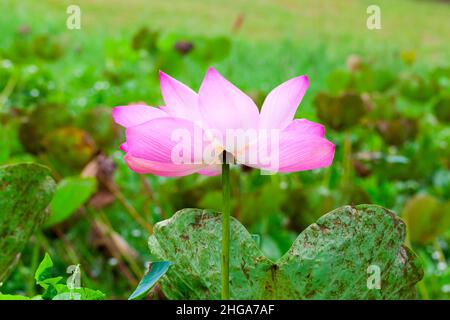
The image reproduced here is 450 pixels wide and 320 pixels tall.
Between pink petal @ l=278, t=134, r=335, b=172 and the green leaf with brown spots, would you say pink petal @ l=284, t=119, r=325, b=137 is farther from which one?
the green leaf with brown spots

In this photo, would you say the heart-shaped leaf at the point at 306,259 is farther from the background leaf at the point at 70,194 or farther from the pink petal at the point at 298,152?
the background leaf at the point at 70,194

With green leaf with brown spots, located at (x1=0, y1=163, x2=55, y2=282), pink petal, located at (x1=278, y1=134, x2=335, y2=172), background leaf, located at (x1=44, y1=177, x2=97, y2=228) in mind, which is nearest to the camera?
pink petal, located at (x1=278, y1=134, x2=335, y2=172)

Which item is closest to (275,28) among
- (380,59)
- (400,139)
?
(380,59)

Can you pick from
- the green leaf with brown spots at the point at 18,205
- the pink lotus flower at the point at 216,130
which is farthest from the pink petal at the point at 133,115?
the green leaf with brown spots at the point at 18,205

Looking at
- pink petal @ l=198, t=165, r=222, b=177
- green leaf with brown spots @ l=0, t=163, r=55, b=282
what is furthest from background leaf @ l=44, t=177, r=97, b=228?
pink petal @ l=198, t=165, r=222, b=177

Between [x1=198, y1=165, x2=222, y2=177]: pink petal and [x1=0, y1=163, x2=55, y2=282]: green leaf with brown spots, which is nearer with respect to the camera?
[x1=198, y1=165, x2=222, y2=177]: pink petal
